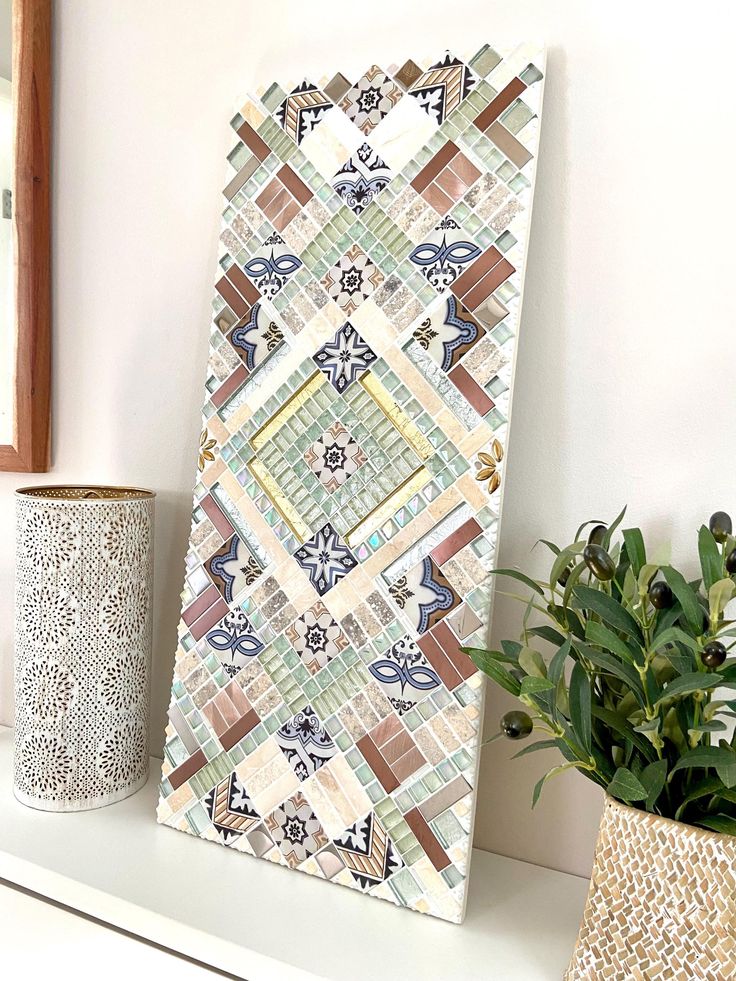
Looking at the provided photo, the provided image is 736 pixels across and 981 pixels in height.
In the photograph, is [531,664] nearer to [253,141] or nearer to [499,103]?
[499,103]

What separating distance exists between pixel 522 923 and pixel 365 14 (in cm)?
94

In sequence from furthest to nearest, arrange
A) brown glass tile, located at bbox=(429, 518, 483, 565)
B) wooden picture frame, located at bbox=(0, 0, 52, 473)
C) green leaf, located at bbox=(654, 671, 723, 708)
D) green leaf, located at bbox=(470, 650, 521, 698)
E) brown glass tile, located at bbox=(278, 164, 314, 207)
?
1. wooden picture frame, located at bbox=(0, 0, 52, 473)
2. brown glass tile, located at bbox=(278, 164, 314, 207)
3. brown glass tile, located at bbox=(429, 518, 483, 565)
4. green leaf, located at bbox=(470, 650, 521, 698)
5. green leaf, located at bbox=(654, 671, 723, 708)

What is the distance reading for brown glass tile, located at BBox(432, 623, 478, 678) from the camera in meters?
0.80

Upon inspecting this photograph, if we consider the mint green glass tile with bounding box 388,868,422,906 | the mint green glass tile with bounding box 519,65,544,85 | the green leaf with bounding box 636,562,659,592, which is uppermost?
the mint green glass tile with bounding box 519,65,544,85

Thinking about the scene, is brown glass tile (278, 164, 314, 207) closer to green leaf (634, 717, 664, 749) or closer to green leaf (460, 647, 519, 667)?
green leaf (460, 647, 519, 667)

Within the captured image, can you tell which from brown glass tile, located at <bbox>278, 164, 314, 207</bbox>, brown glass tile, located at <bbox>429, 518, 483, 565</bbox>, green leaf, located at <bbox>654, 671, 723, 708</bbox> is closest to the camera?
green leaf, located at <bbox>654, 671, 723, 708</bbox>

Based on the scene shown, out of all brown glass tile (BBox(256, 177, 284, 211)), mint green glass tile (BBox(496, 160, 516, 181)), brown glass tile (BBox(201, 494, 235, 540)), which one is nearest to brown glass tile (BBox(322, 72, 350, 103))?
brown glass tile (BBox(256, 177, 284, 211))

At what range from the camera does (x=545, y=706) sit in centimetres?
68

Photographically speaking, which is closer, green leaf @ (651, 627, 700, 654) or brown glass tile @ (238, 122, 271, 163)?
green leaf @ (651, 627, 700, 654)

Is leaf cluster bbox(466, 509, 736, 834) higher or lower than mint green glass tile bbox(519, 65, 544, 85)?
lower

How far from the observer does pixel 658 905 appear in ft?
2.09

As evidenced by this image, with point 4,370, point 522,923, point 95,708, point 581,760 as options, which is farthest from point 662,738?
point 4,370

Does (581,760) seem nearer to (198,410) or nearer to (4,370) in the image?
(198,410)

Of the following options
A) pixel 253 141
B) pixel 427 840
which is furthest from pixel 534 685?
pixel 253 141
